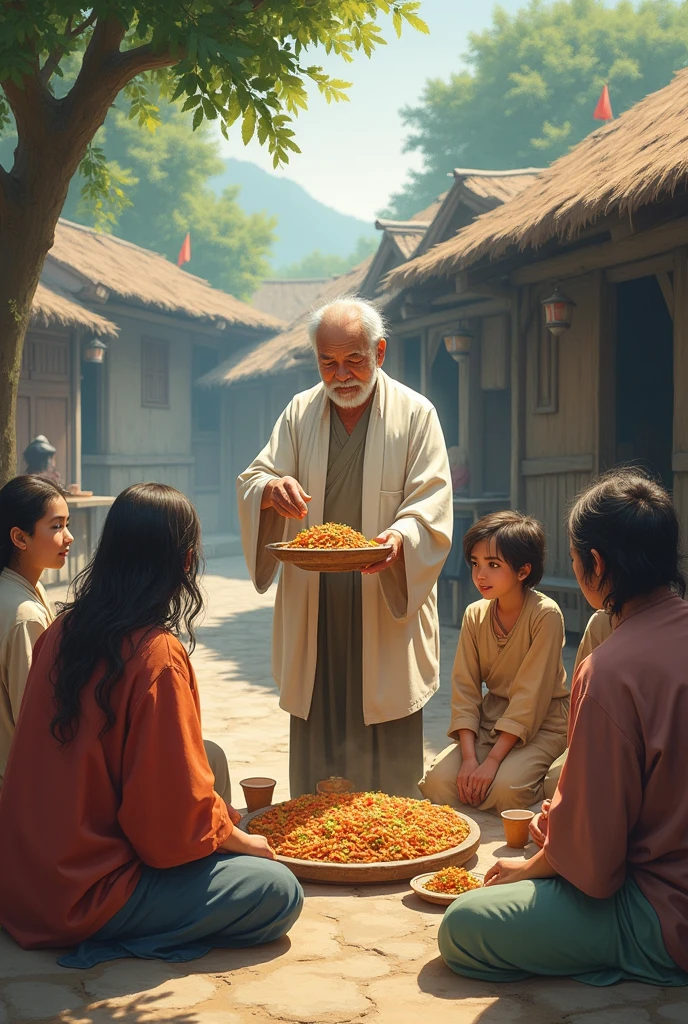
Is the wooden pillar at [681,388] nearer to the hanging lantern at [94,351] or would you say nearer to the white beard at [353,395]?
the white beard at [353,395]

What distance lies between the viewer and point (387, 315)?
1359 centimetres

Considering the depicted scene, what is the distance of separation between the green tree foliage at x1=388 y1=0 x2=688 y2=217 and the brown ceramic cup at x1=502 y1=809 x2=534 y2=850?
30.5 meters

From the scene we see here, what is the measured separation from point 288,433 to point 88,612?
1.92 metres

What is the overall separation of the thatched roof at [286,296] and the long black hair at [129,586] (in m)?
27.6

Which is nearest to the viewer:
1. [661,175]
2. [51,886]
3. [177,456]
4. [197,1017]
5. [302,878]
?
[197,1017]

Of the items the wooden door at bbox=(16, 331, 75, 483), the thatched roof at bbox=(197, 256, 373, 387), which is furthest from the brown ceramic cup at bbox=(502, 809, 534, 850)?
the thatched roof at bbox=(197, 256, 373, 387)

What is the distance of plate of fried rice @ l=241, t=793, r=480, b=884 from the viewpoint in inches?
150

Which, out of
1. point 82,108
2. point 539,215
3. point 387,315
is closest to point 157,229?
point 387,315

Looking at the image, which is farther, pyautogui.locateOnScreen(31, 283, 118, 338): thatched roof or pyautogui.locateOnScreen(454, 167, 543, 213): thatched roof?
pyautogui.locateOnScreen(31, 283, 118, 338): thatched roof

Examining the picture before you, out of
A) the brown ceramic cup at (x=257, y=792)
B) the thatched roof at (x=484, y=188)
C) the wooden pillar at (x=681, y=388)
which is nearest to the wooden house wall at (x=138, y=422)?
the thatched roof at (x=484, y=188)

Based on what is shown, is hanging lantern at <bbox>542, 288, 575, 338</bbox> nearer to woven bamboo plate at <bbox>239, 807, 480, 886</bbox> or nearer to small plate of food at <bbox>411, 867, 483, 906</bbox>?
woven bamboo plate at <bbox>239, 807, 480, 886</bbox>

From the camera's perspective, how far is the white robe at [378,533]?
4.46 metres

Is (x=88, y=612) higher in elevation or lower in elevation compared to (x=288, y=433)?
lower

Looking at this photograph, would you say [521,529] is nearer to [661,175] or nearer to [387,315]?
[661,175]
